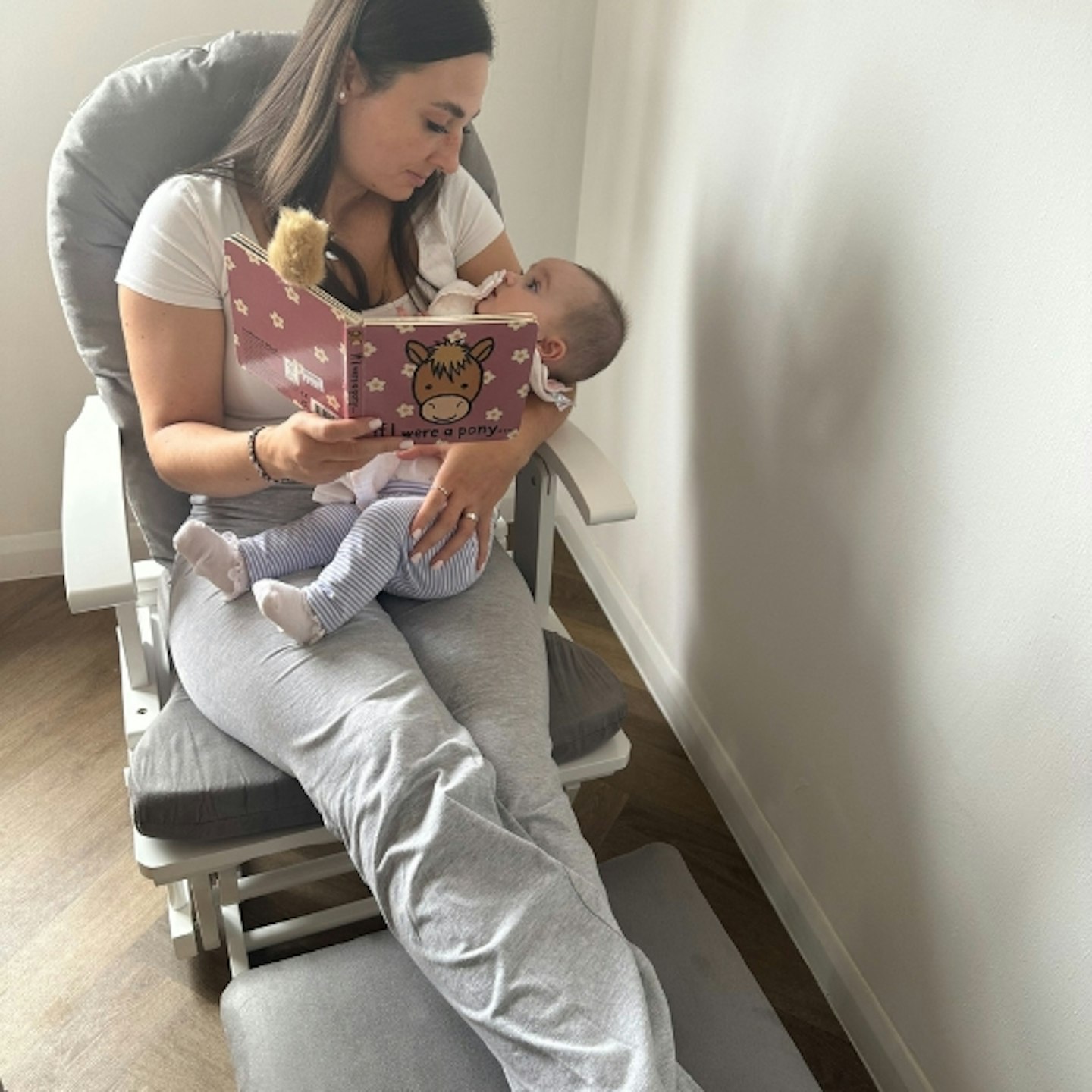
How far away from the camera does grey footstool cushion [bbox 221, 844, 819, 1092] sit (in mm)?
1005

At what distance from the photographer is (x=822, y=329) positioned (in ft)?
4.25

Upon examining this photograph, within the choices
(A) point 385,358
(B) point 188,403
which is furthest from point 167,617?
(A) point 385,358

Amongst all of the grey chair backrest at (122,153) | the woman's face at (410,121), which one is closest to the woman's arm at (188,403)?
the grey chair backrest at (122,153)

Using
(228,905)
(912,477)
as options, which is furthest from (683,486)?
(228,905)

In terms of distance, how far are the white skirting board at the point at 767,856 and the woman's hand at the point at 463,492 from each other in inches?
24.7

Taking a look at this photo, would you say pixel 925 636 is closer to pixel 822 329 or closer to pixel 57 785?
pixel 822 329

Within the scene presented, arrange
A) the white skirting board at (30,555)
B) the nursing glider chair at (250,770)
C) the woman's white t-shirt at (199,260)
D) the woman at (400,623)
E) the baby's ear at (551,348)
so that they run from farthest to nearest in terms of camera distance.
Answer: the white skirting board at (30,555) < the baby's ear at (551,348) < the woman's white t-shirt at (199,260) < the nursing glider chair at (250,770) < the woman at (400,623)

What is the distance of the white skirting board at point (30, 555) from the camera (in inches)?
79.4

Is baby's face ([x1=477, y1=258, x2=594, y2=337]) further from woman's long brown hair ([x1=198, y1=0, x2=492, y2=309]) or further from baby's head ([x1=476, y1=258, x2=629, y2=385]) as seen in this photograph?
woman's long brown hair ([x1=198, y1=0, x2=492, y2=309])

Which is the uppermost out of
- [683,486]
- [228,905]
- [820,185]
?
[820,185]

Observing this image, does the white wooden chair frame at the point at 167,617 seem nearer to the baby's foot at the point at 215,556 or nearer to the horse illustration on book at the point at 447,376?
the baby's foot at the point at 215,556

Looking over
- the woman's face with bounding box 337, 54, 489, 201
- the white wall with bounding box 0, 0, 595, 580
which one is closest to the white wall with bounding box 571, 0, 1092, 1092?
the white wall with bounding box 0, 0, 595, 580

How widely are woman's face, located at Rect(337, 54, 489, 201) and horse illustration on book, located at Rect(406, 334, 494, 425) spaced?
0.32 meters

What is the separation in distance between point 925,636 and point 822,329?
0.39 meters
